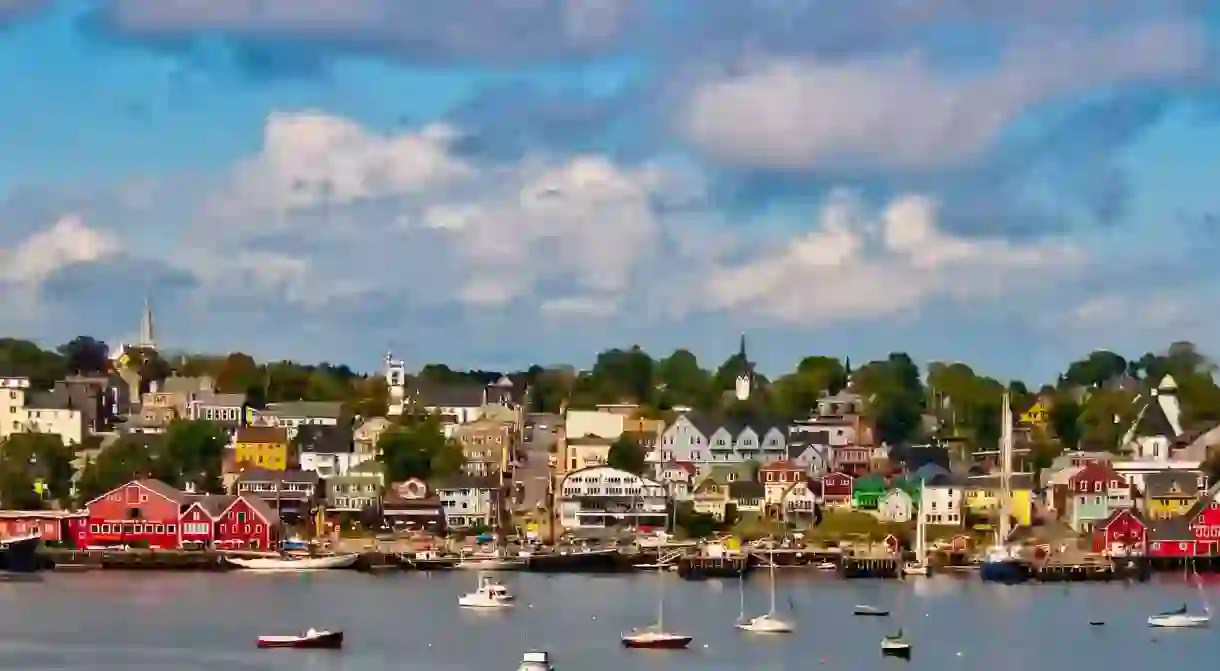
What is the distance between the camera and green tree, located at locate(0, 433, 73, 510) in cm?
11825

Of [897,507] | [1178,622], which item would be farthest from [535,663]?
[897,507]

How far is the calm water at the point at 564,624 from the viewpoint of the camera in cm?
6106

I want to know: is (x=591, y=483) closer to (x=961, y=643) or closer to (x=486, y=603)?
(x=486, y=603)

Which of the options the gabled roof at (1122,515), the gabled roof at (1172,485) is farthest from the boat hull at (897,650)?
the gabled roof at (1172,485)

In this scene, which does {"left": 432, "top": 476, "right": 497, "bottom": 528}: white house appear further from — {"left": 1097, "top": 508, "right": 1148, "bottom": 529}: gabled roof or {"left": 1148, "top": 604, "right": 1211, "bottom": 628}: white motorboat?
{"left": 1148, "top": 604, "right": 1211, "bottom": 628}: white motorboat

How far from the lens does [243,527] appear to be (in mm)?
109188

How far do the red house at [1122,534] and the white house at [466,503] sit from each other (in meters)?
29.4

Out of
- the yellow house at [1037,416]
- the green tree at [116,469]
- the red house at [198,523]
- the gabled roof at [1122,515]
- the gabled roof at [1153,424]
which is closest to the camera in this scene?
the red house at [198,523]

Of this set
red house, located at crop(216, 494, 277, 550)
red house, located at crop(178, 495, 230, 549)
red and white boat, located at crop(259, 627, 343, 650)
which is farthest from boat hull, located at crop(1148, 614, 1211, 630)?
red house, located at crop(178, 495, 230, 549)

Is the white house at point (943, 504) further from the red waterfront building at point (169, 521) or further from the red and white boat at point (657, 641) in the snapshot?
the red and white boat at point (657, 641)

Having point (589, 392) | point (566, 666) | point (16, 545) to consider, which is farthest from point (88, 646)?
point (589, 392)

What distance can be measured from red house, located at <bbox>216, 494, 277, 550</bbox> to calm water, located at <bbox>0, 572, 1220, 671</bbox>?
10523mm

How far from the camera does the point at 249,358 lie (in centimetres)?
16375

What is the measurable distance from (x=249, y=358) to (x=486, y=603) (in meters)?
87.5
